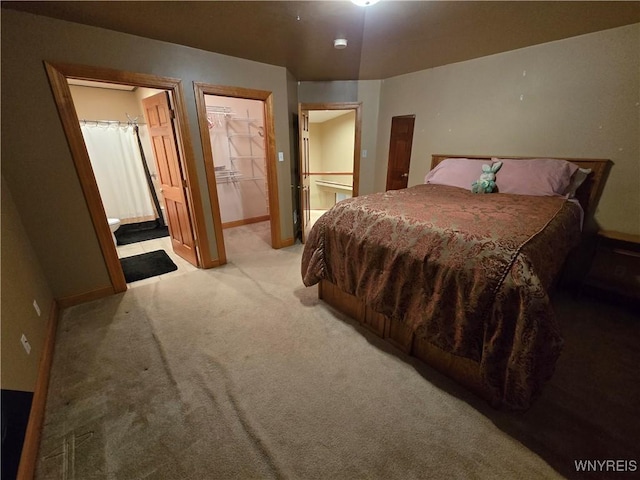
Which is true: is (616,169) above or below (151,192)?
above

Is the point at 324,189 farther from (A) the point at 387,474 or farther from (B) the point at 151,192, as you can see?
(A) the point at 387,474

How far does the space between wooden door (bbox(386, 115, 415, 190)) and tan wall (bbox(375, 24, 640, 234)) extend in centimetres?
37

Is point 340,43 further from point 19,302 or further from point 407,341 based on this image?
point 19,302

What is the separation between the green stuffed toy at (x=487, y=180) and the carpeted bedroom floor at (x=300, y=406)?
1.24m

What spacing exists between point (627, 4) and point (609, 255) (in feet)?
6.16

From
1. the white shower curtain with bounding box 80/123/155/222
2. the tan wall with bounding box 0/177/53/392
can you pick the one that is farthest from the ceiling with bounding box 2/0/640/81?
the white shower curtain with bounding box 80/123/155/222

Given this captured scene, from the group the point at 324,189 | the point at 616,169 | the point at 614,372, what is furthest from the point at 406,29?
the point at 324,189

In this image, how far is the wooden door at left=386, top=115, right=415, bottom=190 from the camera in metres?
3.65

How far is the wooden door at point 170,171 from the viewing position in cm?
272

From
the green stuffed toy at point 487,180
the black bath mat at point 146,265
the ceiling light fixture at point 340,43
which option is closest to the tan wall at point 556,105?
the green stuffed toy at point 487,180

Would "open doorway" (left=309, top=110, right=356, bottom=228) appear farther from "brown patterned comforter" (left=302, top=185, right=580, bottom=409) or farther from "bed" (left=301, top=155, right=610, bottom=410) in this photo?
"brown patterned comforter" (left=302, top=185, right=580, bottom=409)

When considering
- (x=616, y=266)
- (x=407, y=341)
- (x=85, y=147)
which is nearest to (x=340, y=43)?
(x=85, y=147)

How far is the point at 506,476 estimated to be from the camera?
112 cm

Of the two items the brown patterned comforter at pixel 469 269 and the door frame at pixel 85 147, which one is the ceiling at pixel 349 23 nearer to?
the door frame at pixel 85 147
